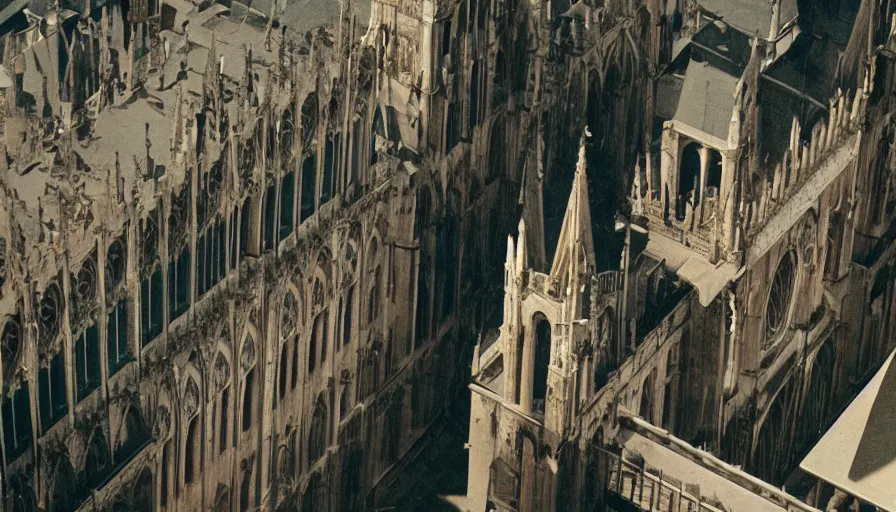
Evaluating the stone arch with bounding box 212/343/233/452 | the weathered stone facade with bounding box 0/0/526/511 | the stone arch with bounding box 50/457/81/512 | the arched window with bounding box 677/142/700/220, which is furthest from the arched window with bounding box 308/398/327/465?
the arched window with bounding box 677/142/700/220

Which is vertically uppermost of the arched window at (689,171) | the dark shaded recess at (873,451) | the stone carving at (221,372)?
the dark shaded recess at (873,451)

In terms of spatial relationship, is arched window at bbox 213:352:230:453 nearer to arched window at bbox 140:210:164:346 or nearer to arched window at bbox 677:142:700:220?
arched window at bbox 140:210:164:346

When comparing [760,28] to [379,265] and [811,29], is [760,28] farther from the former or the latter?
[379,265]

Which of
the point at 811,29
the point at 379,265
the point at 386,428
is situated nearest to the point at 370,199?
the point at 379,265

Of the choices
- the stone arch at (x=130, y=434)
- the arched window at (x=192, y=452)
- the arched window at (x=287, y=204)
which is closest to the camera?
the stone arch at (x=130, y=434)

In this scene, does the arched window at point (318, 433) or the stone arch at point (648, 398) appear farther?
the stone arch at point (648, 398)

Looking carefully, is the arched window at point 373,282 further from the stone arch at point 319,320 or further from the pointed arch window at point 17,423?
the pointed arch window at point 17,423

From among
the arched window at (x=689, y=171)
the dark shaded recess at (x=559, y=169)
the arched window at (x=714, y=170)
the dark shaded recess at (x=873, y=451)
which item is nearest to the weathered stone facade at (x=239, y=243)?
the dark shaded recess at (x=559, y=169)
